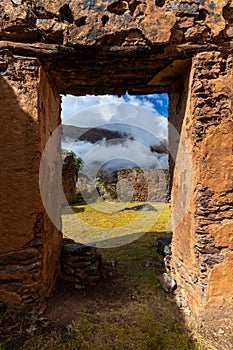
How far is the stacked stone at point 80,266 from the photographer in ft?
10.3

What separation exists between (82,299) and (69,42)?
266 cm

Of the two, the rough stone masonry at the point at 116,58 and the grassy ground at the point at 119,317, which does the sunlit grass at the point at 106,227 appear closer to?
the grassy ground at the point at 119,317

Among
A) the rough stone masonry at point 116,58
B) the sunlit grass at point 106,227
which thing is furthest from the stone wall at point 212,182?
the sunlit grass at point 106,227

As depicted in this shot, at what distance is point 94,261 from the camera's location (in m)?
3.25

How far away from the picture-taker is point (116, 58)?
2453 millimetres

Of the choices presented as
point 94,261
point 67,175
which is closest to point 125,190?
point 67,175

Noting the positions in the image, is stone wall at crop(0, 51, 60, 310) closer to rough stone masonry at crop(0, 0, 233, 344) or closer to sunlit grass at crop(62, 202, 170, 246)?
rough stone masonry at crop(0, 0, 233, 344)

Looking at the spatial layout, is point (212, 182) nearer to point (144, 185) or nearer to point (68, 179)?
point (68, 179)

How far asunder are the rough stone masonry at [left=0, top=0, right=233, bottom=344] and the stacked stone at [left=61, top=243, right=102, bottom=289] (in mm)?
720

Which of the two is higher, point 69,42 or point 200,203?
point 69,42

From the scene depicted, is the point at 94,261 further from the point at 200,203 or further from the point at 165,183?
the point at 165,183

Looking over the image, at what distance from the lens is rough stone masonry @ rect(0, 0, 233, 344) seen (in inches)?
91.7

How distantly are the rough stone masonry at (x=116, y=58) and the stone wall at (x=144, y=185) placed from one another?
10.4 meters

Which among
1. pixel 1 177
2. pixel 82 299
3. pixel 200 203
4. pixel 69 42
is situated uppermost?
pixel 69 42
